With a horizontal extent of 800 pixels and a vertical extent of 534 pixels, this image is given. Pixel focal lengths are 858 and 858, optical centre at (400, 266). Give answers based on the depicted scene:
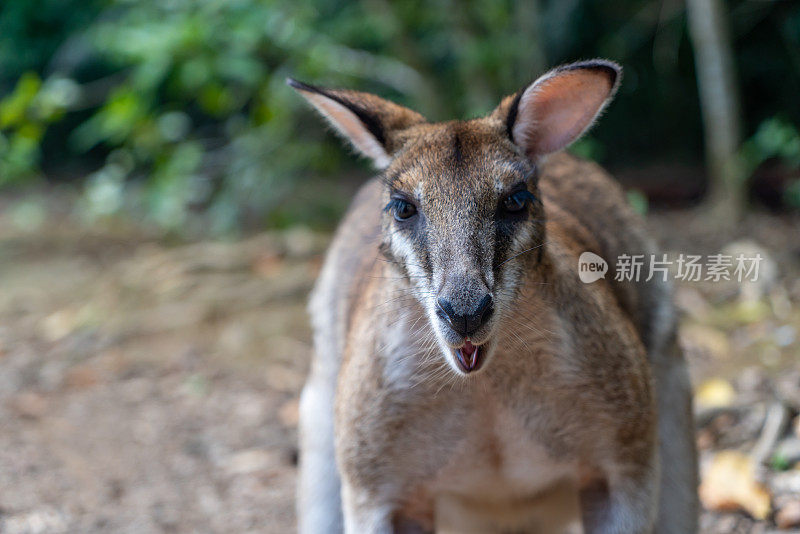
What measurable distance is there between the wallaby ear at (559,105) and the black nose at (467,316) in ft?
2.31

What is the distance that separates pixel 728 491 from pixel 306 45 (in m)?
4.27

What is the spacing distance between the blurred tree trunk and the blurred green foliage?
1.04 meters

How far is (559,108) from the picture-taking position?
2629 mm

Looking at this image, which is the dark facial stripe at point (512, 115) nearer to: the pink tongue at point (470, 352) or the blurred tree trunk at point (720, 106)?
the pink tongue at point (470, 352)

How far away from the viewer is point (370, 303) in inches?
115

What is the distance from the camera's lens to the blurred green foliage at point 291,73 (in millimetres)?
5902

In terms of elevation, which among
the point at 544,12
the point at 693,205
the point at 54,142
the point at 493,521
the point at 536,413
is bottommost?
the point at 493,521

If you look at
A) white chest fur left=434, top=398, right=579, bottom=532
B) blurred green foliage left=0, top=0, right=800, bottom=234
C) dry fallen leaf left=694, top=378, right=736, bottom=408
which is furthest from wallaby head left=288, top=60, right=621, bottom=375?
blurred green foliage left=0, top=0, right=800, bottom=234

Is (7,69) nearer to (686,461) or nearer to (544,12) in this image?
(544,12)

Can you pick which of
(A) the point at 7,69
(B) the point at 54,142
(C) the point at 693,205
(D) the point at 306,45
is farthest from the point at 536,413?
(B) the point at 54,142

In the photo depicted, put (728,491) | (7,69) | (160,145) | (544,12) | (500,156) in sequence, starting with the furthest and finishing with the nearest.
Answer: (7,69)
(544,12)
(160,145)
(728,491)
(500,156)

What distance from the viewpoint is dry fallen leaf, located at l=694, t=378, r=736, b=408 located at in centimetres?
409

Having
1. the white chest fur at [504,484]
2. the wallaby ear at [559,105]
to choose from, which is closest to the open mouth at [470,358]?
the white chest fur at [504,484]

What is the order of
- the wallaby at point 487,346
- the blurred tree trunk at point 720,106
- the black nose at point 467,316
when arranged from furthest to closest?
the blurred tree trunk at point 720,106
the wallaby at point 487,346
the black nose at point 467,316
